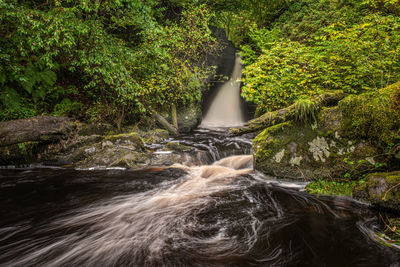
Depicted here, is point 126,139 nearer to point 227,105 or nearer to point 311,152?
point 311,152

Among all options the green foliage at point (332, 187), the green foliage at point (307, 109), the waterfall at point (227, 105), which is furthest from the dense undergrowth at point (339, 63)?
the waterfall at point (227, 105)

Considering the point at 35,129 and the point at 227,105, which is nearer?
the point at 35,129

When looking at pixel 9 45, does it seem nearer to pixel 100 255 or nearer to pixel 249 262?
pixel 100 255

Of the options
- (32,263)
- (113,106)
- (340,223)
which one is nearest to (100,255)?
(32,263)

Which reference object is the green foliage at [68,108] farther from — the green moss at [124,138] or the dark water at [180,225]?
the dark water at [180,225]

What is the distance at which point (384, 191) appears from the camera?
9.35ft

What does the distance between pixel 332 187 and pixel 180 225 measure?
3121mm

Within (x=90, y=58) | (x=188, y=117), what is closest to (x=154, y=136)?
(x=188, y=117)

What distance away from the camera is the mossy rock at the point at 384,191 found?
2.73 metres

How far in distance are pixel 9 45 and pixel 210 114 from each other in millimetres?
12354

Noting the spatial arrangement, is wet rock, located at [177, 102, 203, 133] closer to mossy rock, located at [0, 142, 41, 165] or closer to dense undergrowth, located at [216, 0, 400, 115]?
dense undergrowth, located at [216, 0, 400, 115]

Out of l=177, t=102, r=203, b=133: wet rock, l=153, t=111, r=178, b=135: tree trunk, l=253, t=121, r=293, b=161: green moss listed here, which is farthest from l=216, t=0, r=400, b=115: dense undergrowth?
l=177, t=102, r=203, b=133: wet rock

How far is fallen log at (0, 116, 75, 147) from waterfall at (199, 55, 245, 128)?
10.4 metres

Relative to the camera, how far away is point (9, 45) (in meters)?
6.41
